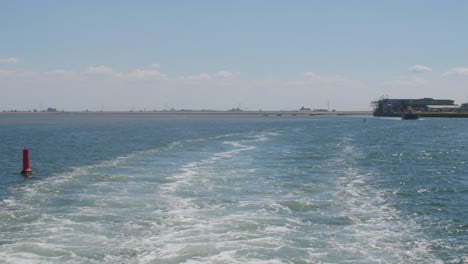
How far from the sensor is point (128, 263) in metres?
13.5

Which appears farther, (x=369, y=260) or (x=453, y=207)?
(x=453, y=207)

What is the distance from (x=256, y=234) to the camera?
1625 centimetres

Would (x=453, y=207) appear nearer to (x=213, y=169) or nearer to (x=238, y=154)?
(x=213, y=169)

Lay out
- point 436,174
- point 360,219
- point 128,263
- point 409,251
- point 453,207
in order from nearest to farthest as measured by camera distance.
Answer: point 128,263 → point 409,251 → point 360,219 → point 453,207 → point 436,174

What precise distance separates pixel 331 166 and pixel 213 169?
847 cm

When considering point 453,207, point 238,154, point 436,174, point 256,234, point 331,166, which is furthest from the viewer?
point 238,154

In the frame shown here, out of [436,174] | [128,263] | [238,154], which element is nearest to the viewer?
[128,263]

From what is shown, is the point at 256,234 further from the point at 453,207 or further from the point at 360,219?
the point at 453,207

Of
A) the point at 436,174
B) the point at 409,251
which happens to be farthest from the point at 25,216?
the point at 436,174

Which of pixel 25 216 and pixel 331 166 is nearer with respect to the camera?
pixel 25 216

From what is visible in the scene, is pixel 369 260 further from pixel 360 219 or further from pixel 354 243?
pixel 360 219

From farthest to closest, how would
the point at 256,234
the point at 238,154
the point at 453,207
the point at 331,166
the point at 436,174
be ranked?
the point at 238,154 → the point at 331,166 → the point at 436,174 → the point at 453,207 → the point at 256,234

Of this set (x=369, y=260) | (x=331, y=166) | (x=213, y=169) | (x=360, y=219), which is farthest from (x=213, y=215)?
(x=331, y=166)

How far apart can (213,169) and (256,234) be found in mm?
16772
